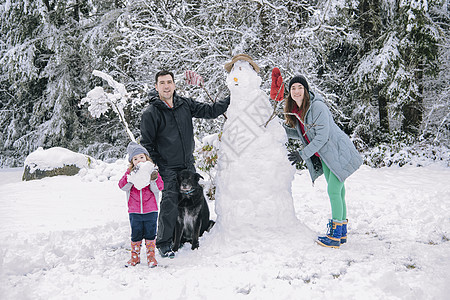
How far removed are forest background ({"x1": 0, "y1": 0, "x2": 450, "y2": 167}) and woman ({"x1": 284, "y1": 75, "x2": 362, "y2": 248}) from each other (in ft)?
3.67

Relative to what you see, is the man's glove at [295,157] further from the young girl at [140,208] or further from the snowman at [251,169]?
the young girl at [140,208]

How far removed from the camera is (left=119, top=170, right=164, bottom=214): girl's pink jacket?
2773 millimetres

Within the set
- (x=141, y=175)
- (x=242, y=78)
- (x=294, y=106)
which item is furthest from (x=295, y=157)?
(x=141, y=175)

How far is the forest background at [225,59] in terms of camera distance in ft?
23.0

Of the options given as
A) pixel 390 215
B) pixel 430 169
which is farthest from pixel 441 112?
pixel 390 215

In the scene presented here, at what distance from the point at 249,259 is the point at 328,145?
1252mm

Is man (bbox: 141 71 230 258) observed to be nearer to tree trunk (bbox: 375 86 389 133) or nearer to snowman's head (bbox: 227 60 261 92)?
snowman's head (bbox: 227 60 261 92)

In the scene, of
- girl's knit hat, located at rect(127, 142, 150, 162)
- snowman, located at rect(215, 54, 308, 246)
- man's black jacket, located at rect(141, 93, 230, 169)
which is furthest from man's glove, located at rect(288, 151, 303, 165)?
girl's knit hat, located at rect(127, 142, 150, 162)

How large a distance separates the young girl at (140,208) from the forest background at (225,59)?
233 centimetres

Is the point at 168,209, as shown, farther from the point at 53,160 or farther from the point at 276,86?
the point at 53,160

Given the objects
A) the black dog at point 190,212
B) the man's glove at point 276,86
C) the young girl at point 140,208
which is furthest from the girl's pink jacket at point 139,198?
the man's glove at point 276,86

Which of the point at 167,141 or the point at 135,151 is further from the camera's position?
the point at 167,141

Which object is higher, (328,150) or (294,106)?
(294,106)

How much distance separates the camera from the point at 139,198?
2.79 m
